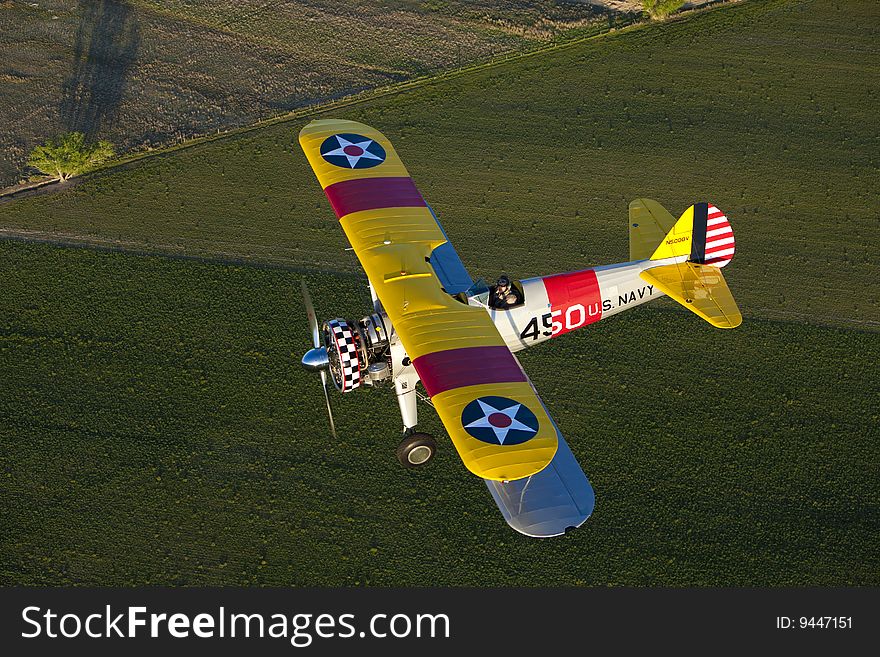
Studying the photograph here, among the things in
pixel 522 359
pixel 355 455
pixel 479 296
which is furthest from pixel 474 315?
pixel 522 359

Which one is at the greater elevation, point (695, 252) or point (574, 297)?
point (695, 252)

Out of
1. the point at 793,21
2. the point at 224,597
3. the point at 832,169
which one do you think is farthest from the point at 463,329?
the point at 793,21

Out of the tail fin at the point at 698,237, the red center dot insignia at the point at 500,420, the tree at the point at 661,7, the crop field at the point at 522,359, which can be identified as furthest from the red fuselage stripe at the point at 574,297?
the tree at the point at 661,7


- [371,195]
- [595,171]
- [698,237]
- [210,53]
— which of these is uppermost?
[210,53]

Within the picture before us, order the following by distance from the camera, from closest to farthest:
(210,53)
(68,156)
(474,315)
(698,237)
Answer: (474,315)
(698,237)
(68,156)
(210,53)

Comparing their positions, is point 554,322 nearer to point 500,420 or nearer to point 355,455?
point 500,420

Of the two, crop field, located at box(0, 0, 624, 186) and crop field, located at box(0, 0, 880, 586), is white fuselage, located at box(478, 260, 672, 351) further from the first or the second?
crop field, located at box(0, 0, 624, 186)

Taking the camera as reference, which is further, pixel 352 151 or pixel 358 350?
pixel 352 151
